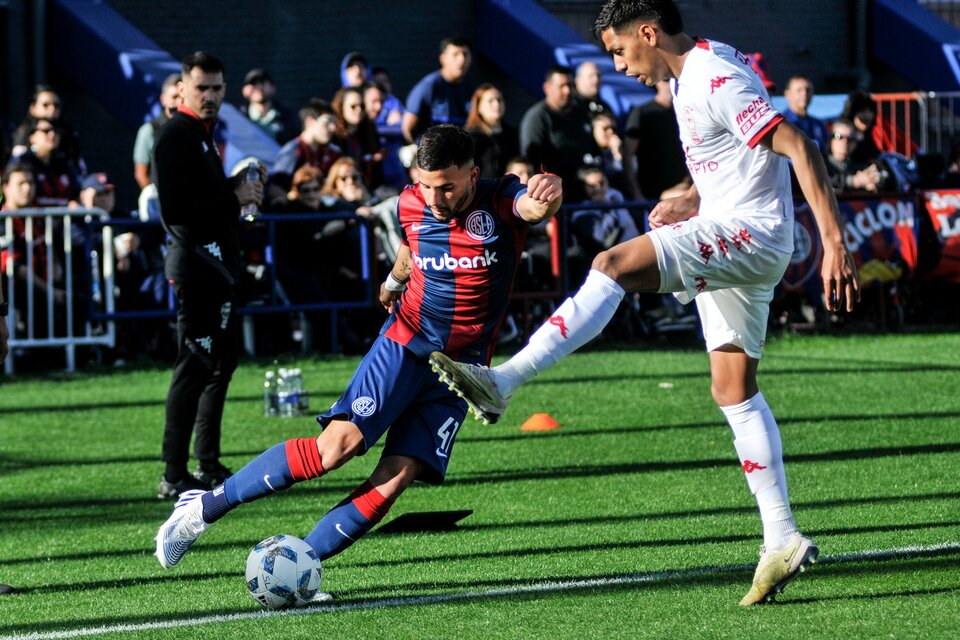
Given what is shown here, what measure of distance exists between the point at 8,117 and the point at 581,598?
47.2 feet

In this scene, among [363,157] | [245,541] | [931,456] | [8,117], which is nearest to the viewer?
[245,541]

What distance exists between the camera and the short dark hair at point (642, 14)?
5652 millimetres

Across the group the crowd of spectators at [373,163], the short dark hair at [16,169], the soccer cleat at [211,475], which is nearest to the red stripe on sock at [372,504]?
the soccer cleat at [211,475]

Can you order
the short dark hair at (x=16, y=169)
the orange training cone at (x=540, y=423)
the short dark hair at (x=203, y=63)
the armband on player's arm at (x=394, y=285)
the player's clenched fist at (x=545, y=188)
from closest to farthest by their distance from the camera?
the player's clenched fist at (x=545, y=188) → the armband on player's arm at (x=394, y=285) → the short dark hair at (x=203, y=63) → the orange training cone at (x=540, y=423) → the short dark hair at (x=16, y=169)

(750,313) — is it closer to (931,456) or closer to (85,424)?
(931,456)

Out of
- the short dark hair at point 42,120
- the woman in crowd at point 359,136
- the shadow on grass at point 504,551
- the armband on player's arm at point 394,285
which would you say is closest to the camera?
the armband on player's arm at point 394,285

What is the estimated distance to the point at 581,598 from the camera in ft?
18.8

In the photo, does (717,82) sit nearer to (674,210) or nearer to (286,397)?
Result: (674,210)

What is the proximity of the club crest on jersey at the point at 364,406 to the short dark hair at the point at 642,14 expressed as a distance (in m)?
1.66

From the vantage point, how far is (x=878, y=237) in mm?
15039

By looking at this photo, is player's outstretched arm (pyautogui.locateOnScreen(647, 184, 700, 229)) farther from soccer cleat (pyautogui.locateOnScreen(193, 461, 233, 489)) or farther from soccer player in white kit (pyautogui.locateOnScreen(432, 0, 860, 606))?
soccer cleat (pyautogui.locateOnScreen(193, 461, 233, 489))

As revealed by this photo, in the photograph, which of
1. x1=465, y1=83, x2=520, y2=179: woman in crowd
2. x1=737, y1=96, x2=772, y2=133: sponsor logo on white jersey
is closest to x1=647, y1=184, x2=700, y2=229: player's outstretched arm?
x1=737, y1=96, x2=772, y2=133: sponsor logo on white jersey

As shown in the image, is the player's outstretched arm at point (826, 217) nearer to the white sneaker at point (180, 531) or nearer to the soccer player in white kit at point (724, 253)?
the soccer player in white kit at point (724, 253)

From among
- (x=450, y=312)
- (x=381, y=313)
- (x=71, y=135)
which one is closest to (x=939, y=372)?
(x=381, y=313)
